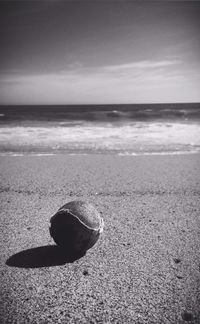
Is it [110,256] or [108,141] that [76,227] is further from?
[108,141]

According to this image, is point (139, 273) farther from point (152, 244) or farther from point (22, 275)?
point (22, 275)

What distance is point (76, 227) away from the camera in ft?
9.53

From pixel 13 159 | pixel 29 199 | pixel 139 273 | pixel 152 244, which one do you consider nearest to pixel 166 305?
pixel 139 273

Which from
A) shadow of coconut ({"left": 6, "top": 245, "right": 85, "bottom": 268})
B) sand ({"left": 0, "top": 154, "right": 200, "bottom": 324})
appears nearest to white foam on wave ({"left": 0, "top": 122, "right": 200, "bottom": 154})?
sand ({"left": 0, "top": 154, "right": 200, "bottom": 324})

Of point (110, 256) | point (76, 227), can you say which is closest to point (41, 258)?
point (76, 227)

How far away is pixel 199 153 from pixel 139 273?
277 inches

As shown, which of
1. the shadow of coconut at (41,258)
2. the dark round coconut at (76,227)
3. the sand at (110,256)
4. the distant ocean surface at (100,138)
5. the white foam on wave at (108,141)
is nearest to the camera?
the sand at (110,256)

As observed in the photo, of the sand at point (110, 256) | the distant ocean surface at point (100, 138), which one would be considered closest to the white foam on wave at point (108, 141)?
the distant ocean surface at point (100, 138)

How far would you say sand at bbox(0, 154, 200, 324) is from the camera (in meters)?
2.43

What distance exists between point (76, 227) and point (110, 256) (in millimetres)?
649

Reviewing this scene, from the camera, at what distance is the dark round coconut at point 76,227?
292 centimetres

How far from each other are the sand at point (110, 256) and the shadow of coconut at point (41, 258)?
0.5 inches

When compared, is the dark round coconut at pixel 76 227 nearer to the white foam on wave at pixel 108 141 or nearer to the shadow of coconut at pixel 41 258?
the shadow of coconut at pixel 41 258

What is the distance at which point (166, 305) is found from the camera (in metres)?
2.47
